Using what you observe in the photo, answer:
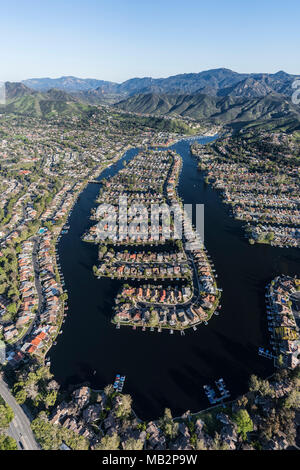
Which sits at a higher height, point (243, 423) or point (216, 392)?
point (243, 423)

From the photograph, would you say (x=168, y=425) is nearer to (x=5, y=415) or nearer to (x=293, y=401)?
(x=293, y=401)

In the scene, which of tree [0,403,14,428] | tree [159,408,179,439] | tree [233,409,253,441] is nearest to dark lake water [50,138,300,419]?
tree [159,408,179,439]

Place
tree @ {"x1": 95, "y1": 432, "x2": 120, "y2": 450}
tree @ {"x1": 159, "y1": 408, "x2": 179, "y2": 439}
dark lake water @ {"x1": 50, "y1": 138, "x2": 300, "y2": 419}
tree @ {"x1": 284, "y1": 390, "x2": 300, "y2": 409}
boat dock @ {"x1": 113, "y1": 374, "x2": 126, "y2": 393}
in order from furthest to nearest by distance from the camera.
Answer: dark lake water @ {"x1": 50, "y1": 138, "x2": 300, "y2": 419} < boat dock @ {"x1": 113, "y1": 374, "x2": 126, "y2": 393} < tree @ {"x1": 284, "y1": 390, "x2": 300, "y2": 409} < tree @ {"x1": 159, "y1": 408, "x2": 179, "y2": 439} < tree @ {"x1": 95, "y1": 432, "x2": 120, "y2": 450}

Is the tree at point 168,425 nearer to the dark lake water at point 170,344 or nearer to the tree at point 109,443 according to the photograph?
the dark lake water at point 170,344

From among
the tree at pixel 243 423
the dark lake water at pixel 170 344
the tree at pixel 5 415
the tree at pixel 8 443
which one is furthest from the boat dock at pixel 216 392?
the tree at pixel 5 415

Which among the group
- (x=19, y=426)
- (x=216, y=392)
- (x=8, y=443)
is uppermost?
(x=216, y=392)

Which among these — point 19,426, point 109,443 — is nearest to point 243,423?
point 109,443

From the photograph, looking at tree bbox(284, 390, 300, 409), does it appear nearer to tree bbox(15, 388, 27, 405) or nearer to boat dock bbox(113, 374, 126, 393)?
boat dock bbox(113, 374, 126, 393)
